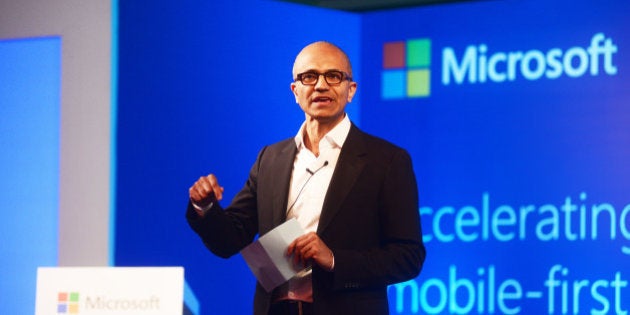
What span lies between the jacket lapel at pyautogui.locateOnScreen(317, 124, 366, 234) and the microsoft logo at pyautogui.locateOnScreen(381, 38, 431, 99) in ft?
7.25

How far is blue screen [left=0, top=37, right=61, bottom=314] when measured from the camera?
4559mm

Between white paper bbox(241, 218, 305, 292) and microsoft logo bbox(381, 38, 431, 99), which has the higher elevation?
microsoft logo bbox(381, 38, 431, 99)

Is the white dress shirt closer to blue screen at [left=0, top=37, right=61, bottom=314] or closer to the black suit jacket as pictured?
the black suit jacket

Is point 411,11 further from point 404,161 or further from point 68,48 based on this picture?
point 404,161

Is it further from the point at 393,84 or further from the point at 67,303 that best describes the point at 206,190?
the point at 393,84

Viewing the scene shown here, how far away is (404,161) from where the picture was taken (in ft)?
9.27

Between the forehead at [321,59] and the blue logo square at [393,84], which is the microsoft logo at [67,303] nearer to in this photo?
the forehead at [321,59]

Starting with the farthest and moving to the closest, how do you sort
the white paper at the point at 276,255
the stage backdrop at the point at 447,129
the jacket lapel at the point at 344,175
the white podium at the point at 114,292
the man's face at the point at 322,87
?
the stage backdrop at the point at 447,129
the white podium at the point at 114,292
the man's face at the point at 322,87
the jacket lapel at the point at 344,175
the white paper at the point at 276,255

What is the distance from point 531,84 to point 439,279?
3.69 feet

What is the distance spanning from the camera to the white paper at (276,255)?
8.57 feet

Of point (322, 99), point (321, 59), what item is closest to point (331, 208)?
point (322, 99)

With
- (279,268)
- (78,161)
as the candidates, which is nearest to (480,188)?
(78,161)

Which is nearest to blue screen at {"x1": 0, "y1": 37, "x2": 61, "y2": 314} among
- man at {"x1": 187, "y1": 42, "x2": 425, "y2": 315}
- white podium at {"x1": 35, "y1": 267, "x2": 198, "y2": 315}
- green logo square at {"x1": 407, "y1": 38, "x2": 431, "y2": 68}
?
white podium at {"x1": 35, "y1": 267, "x2": 198, "y2": 315}

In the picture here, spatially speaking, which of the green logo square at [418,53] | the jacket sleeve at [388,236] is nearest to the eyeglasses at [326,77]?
the jacket sleeve at [388,236]
